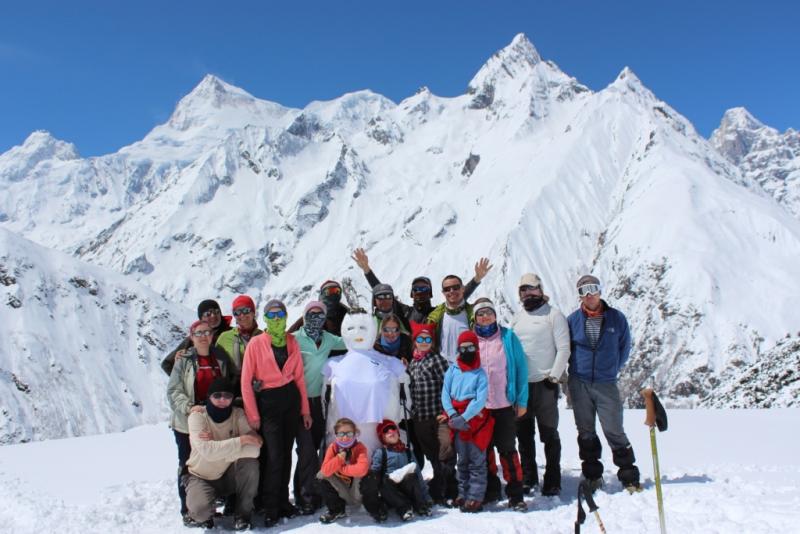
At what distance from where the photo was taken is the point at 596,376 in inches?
285

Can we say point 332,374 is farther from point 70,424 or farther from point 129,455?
point 70,424

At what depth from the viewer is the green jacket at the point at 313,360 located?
743cm

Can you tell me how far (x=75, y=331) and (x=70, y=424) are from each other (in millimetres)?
12257

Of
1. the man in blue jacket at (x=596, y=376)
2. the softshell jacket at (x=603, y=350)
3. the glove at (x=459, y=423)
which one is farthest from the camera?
the softshell jacket at (x=603, y=350)

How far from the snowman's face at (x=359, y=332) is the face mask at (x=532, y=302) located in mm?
1903

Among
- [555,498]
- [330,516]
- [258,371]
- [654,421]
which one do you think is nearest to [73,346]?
[258,371]

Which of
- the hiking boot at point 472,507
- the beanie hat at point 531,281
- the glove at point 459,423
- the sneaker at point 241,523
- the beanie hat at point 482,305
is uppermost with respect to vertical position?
the beanie hat at point 531,281

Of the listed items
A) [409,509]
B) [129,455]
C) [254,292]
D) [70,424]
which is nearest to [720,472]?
[409,509]

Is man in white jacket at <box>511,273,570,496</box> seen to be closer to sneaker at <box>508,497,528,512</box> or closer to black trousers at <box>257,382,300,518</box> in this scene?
sneaker at <box>508,497,528,512</box>

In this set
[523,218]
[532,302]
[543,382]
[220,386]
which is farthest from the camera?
[523,218]

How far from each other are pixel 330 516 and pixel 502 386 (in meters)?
2.37

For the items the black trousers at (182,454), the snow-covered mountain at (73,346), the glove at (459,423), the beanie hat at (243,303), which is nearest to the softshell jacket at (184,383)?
the black trousers at (182,454)

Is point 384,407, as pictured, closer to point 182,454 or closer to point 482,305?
point 482,305

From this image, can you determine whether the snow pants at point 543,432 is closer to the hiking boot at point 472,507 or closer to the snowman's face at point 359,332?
the hiking boot at point 472,507
